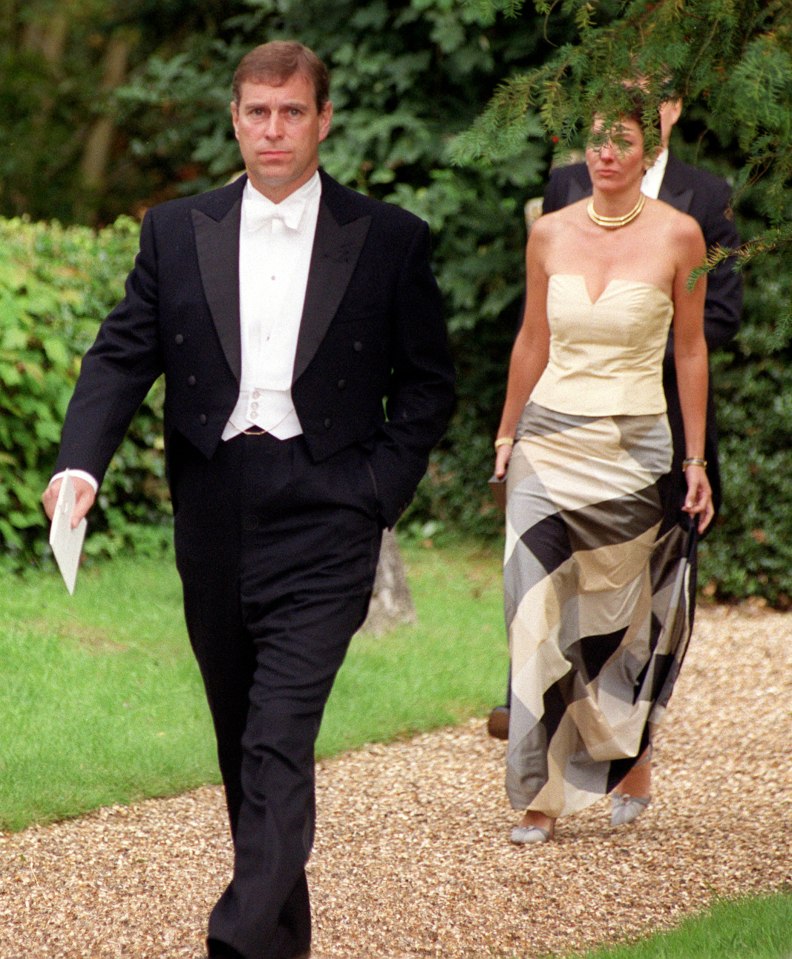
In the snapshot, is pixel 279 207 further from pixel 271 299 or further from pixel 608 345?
pixel 608 345

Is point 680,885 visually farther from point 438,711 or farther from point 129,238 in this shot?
point 129,238

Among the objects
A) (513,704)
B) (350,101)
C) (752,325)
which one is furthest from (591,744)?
(350,101)

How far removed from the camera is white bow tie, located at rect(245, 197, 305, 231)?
3848 mm

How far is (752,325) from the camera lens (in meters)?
9.12

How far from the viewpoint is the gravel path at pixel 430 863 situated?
4297mm

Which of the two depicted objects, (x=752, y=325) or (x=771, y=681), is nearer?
(x=771, y=681)

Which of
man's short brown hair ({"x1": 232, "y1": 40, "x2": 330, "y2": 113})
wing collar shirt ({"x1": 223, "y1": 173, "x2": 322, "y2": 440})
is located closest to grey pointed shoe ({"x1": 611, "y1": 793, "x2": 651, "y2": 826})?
wing collar shirt ({"x1": 223, "y1": 173, "x2": 322, "y2": 440})

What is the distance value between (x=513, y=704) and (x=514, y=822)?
1.55 ft

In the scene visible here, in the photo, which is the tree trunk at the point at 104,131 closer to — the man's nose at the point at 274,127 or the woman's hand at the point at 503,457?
the woman's hand at the point at 503,457

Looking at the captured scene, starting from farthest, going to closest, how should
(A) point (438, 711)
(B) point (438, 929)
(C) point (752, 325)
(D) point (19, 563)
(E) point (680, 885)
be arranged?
1. (C) point (752, 325)
2. (D) point (19, 563)
3. (A) point (438, 711)
4. (E) point (680, 885)
5. (B) point (438, 929)

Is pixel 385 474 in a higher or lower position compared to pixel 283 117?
lower

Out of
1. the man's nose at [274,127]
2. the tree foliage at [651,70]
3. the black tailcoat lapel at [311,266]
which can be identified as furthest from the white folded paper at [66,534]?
the tree foliage at [651,70]

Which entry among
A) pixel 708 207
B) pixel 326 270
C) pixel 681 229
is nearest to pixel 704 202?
pixel 708 207

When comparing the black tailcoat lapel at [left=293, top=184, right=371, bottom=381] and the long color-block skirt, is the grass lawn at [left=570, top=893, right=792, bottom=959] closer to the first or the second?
the long color-block skirt
